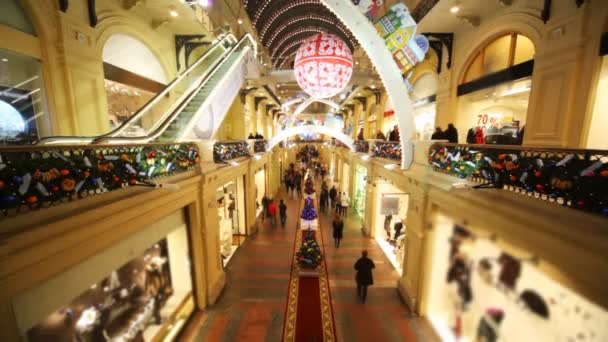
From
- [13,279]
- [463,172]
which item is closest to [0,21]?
[13,279]

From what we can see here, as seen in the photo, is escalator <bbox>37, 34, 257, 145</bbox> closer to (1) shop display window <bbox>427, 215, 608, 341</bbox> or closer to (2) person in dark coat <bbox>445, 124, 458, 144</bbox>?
(1) shop display window <bbox>427, 215, 608, 341</bbox>

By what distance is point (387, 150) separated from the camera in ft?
27.1

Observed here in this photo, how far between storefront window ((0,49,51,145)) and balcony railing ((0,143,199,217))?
8.73 ft

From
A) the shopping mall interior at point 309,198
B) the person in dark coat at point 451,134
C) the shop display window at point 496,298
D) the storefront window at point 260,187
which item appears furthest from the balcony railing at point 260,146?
the shop display window at point 496,298

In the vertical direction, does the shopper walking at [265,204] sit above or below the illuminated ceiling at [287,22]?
below

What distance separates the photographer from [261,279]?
23.8ft

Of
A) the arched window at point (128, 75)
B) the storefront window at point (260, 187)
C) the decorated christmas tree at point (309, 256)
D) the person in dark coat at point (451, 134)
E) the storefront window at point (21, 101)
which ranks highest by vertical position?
the arched window at point (128, 75)

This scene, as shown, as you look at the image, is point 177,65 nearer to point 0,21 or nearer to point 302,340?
point 0,21

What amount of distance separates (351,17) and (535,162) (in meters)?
4.38

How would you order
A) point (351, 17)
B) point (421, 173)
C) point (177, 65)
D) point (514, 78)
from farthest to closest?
point (177, 65) < point (514, 78) < point (421, 173) < point (351, 17)

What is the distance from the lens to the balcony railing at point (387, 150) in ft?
24.7

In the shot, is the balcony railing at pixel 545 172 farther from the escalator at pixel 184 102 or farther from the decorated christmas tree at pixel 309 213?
the escalator at pixel 184 102

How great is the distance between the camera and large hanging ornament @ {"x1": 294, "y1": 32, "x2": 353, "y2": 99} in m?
4.32

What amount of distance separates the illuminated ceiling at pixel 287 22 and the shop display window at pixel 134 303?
15826mm
